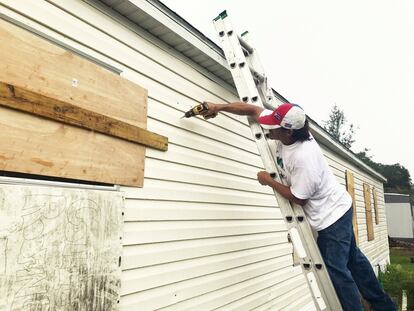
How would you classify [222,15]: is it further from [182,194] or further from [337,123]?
[337,123]

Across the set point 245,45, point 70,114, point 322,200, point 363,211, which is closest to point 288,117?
point 322,200

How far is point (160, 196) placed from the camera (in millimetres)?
2855

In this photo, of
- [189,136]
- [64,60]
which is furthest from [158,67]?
[64,60]

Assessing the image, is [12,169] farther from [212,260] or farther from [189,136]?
[212,260]

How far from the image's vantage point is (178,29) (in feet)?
10.4

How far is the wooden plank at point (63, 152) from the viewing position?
1.81m

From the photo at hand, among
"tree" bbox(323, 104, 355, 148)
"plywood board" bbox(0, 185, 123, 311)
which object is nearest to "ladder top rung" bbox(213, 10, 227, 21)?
"plywood board" bbox(0, 185, 123, 311)

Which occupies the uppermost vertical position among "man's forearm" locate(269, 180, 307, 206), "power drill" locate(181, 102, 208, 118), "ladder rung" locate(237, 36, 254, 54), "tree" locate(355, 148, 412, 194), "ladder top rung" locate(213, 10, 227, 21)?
"tree" locate(355, 148, 412, 194)

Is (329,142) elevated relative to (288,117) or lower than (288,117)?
elevated

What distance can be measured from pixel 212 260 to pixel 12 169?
7.24 ft

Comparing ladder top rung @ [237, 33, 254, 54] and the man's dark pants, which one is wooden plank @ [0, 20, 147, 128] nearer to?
ladder top rung @ [237, 33, 254, 54]

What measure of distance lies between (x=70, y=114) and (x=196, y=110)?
4.35ft

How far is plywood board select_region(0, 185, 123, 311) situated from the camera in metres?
1.75

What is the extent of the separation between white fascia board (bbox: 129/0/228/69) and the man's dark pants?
209cm
